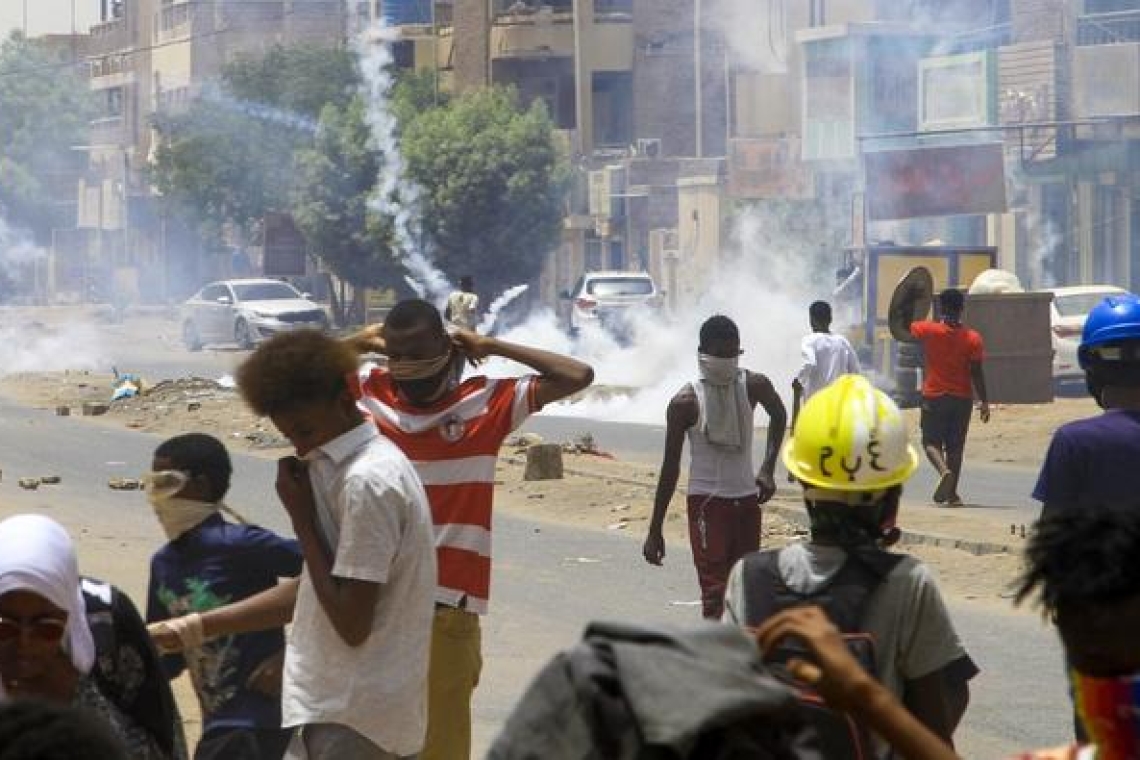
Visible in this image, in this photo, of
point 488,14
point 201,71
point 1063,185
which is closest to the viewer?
point 1063,185

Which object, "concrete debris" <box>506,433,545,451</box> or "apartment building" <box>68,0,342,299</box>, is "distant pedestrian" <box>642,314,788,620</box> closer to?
"concrete debris" <box>506,433,545,451</box>

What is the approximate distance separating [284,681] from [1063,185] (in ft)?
133

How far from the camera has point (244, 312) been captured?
53062 mm

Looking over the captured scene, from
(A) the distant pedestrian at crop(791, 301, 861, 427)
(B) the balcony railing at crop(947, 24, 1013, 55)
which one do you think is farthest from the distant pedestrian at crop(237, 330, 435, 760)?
(B) the balcony railing at crop(947, 24, 1013, 55)

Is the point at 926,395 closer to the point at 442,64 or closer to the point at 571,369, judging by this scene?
the point at 571,369

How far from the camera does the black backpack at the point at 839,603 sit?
164 inches

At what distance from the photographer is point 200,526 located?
20.4 feet

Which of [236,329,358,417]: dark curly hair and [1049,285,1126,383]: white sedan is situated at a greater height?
[236,329,358,417]: dark curly hair

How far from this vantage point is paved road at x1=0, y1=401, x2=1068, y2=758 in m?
10.1

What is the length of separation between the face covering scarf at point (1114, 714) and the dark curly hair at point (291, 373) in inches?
99.6

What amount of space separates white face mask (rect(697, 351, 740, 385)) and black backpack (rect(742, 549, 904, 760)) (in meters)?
5.94

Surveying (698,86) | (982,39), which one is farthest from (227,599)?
(698,86)

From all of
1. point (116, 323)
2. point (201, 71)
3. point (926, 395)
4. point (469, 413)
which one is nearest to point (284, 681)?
point (469, 413)

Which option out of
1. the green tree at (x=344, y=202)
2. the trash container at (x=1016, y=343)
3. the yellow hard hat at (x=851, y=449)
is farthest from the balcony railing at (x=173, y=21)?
the yellow hard hat at (x=851, y=449)
